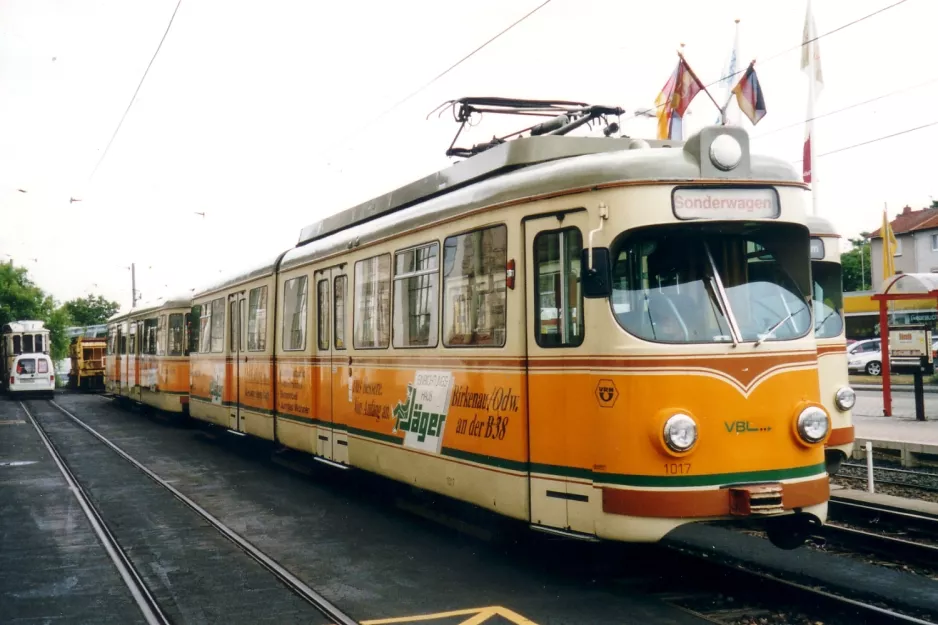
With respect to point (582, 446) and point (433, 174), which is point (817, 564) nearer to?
point (582, 446)

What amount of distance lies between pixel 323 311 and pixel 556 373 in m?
5.38

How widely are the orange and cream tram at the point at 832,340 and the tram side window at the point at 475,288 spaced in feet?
14.5

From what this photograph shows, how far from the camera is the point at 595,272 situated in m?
6.45

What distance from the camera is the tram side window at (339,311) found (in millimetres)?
10953

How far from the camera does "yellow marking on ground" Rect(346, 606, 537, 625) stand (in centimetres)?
623

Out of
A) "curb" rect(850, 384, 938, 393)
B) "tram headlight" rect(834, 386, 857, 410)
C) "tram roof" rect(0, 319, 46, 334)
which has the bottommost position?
"curb" rect(850, 384, 938, 393)

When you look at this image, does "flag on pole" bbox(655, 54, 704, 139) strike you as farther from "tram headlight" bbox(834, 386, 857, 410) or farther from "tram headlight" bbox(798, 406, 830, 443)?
"tram headlight" bbox(798, 406, 830, 443)

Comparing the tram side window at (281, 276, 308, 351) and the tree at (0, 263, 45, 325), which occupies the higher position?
the tree at (0, 263, 45, 325)

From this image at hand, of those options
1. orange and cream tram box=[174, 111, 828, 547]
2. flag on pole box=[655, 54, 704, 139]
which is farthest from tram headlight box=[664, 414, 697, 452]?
flag on pole box=[655, 54, 704, 139]

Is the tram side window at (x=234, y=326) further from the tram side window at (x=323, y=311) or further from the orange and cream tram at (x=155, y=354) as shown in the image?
the orange and cream tram at (x=155, y=354)

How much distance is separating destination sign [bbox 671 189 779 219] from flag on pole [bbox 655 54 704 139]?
47.7 ft

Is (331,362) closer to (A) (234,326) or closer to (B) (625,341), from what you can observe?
(A) (234,326)

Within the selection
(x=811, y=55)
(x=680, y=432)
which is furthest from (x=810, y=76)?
(x=680, y=432)

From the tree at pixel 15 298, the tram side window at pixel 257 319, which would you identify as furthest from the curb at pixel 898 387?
the tree at pixel 15 298
